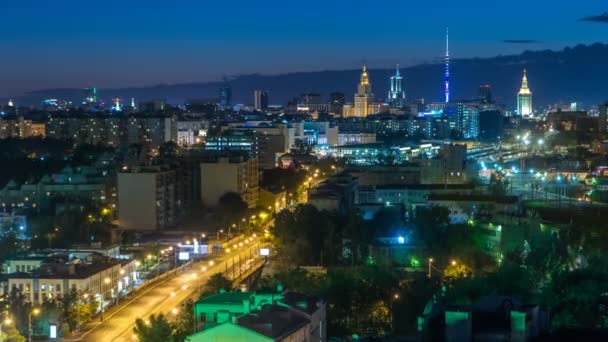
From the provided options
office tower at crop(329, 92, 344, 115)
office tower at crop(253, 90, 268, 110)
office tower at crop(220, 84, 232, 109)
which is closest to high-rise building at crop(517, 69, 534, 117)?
office tower at crop(329, 92, 344, 115)

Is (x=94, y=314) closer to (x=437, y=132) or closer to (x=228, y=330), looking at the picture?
(x=228, y=330)

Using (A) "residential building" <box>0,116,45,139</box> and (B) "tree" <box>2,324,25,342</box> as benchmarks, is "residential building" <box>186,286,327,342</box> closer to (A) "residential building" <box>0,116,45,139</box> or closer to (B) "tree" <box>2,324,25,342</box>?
(B) "tree" <box>2,324,25,342</box>

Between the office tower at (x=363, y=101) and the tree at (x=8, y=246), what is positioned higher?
the office tower at (x=363, y=101)

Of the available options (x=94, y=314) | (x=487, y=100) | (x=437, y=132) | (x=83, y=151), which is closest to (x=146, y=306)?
(x=94, y=314)

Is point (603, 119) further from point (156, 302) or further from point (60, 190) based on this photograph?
point (156, 302)

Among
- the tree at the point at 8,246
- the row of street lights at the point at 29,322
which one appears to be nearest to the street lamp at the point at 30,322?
the row of street lights at the point at 29,322

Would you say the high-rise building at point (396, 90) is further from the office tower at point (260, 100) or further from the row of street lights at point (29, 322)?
the row of street lights at point (29, 322)
